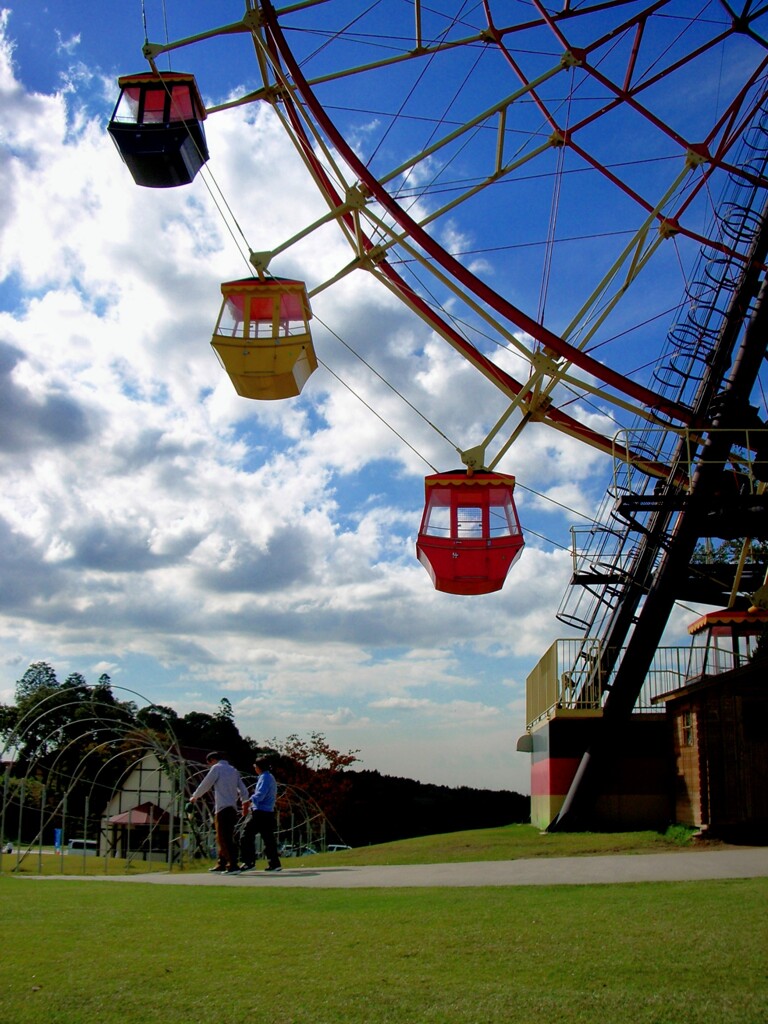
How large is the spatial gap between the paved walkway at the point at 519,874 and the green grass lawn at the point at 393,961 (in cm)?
214

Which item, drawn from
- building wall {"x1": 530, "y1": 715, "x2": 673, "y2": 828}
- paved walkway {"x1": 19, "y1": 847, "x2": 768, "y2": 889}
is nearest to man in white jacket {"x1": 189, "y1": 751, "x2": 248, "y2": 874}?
paved walkway {"x1": 19, "y1": 847, "x2": 768, "y2": 889}

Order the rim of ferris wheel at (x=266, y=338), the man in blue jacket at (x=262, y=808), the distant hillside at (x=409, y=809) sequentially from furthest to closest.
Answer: the distant hillside at (x=409, y=809)
the rim of ferris wheel at (x=266, y=338)
the man in blue jacket at (x=262, y=808)

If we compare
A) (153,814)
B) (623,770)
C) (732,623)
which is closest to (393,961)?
(623,770)

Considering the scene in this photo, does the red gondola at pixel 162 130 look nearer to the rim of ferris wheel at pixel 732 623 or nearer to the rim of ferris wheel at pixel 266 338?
the rim of ferris wheel at pixel 266 338

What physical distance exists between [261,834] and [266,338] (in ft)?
23.4

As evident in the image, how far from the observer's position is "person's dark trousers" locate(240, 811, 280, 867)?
13172 millimetres

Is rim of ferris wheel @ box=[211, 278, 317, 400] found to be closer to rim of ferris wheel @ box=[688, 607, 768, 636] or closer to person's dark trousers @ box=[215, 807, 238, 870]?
person's dark trousers @ box=[215, 807, 238, 870]

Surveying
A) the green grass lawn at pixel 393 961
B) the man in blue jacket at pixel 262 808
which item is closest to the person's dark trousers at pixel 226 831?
the man in blue jacket at pixel 262 808

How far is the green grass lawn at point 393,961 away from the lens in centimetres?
548

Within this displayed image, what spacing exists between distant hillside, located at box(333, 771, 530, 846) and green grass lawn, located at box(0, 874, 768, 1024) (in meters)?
41.4

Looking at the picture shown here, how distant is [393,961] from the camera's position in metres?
6.49

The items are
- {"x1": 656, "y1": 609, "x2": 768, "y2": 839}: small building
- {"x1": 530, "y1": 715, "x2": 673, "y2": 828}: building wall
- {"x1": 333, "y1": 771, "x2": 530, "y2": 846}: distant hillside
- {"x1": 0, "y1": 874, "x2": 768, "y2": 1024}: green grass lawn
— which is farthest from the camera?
{"x1": 333, "y1": 771, "x2": 530, "y2": 846}: distant hillside

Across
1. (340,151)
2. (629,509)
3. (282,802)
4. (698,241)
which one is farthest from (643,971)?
(282,802)

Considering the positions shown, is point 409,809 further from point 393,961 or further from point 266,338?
point 393,961
